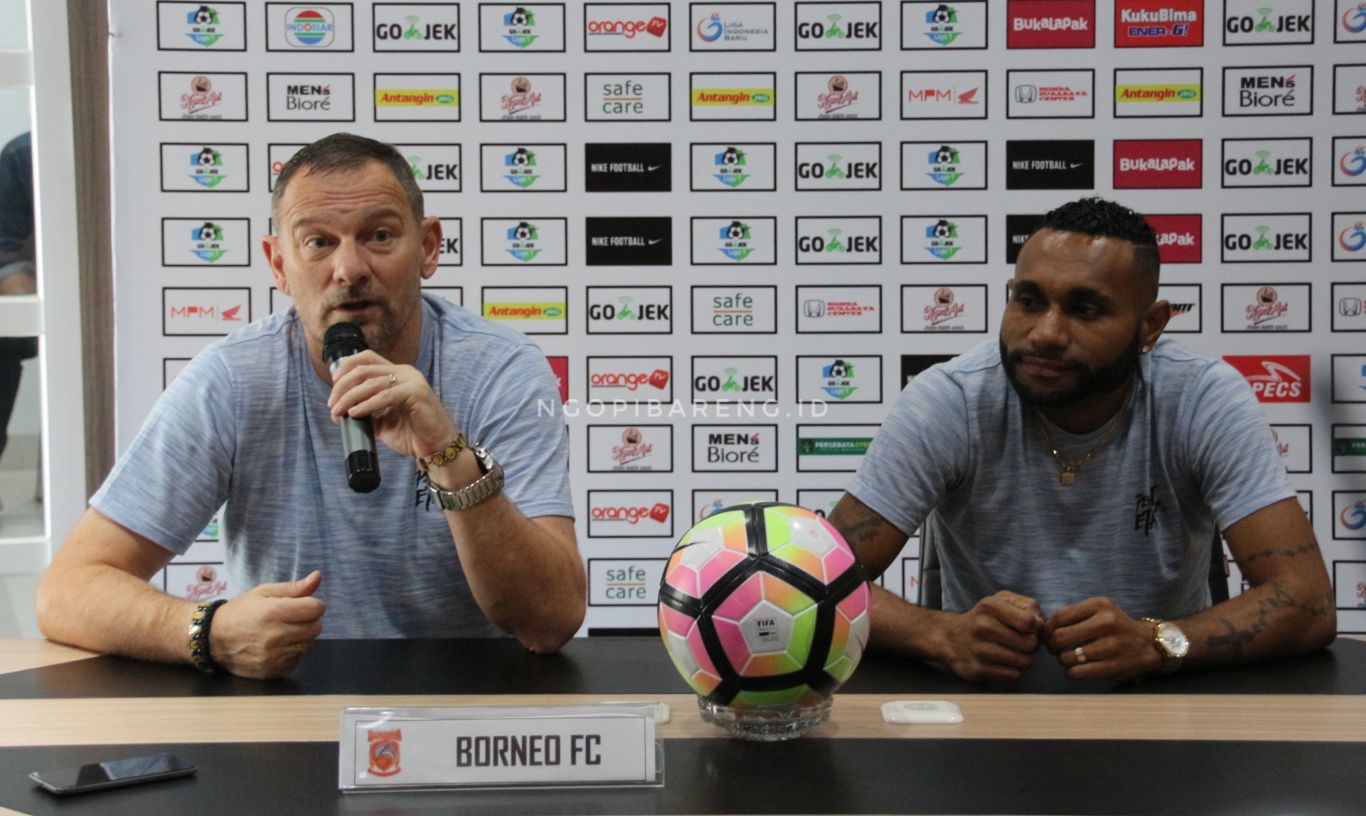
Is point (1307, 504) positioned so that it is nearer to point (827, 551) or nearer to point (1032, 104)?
point (1032, 104)

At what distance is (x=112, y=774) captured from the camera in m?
1.16

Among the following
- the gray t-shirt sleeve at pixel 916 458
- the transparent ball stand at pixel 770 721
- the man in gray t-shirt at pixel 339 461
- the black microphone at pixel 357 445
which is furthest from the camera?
the gray t-shirt sleeve at pixel 916 458

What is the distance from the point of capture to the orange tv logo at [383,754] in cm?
113

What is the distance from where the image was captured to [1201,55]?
3.19m

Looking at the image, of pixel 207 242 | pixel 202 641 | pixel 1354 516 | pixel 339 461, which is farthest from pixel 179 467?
pixel 1354 516

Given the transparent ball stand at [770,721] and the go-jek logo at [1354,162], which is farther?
the go-jek logo at [1354,162]

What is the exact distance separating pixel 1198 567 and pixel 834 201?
4.95 ft

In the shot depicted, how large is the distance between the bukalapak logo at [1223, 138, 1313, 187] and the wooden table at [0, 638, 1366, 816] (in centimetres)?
184

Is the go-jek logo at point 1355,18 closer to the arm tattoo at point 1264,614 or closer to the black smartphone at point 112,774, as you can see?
the arm tattoo at point 1264,614

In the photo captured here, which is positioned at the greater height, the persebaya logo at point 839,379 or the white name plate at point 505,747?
the persebaya logo at point 839,379

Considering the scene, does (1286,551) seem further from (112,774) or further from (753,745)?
(112,774)

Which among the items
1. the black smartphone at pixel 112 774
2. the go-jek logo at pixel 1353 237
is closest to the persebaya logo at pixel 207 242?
the black smartphone at pixel 112 774

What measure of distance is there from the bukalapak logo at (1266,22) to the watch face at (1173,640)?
2.21 m

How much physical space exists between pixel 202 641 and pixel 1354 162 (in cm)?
306
